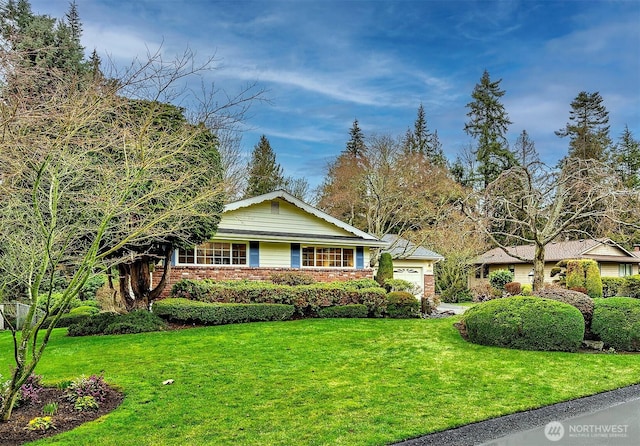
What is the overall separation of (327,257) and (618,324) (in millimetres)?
11933

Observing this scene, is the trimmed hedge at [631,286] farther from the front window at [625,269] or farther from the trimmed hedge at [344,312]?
the trimmed hedge at [344,312]

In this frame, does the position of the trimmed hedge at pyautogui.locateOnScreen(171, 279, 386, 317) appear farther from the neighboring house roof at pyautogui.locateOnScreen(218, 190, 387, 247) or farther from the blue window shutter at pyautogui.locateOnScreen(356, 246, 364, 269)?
the blue window shutter at pyautogui.locateOnScreen(356, 246, 364, 269)

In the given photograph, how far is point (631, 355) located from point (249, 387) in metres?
7.66

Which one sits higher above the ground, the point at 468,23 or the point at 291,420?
the point at 468,23

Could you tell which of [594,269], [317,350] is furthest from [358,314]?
[594,269]

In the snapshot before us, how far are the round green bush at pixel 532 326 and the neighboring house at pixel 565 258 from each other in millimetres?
21099

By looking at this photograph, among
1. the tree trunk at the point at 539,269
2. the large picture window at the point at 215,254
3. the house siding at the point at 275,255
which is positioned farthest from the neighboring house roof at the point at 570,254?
the large picture window at the point at 215,254

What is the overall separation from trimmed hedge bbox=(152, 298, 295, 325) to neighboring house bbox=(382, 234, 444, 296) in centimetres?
1129

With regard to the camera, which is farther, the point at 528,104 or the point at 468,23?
the point at 528,104

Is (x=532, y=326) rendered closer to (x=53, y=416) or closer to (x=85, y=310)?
(x=53, y=416)

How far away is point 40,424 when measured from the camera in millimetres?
4785

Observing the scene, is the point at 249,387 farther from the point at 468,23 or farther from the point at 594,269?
the point at 594,269

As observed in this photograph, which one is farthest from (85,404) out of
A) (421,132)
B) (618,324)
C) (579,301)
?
(421,132)

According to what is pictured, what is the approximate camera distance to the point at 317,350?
927 cm
